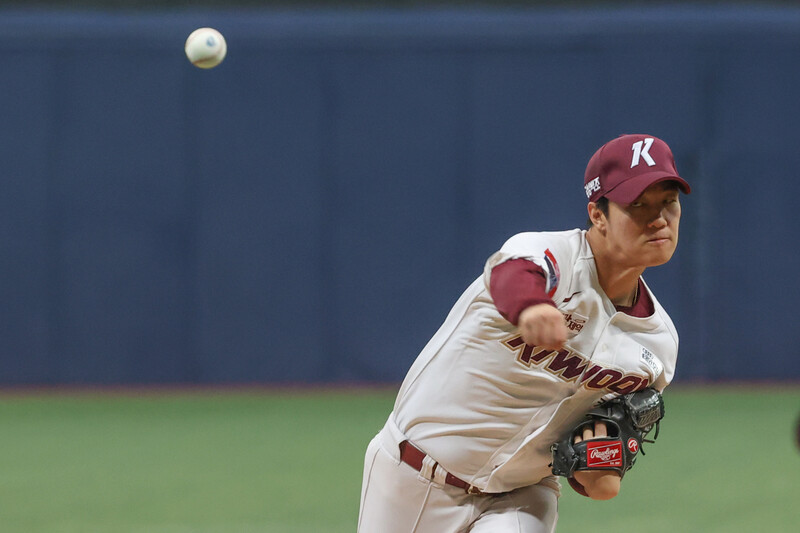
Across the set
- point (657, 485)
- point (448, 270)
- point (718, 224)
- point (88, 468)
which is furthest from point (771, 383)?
point (88, 468)

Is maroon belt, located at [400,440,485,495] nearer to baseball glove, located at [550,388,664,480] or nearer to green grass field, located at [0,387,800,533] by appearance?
baseball glove, located at [550,388,664,480]

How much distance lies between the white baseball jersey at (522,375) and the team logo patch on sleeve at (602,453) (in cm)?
14

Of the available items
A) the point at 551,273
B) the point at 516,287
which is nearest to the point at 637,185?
the point at 551,273

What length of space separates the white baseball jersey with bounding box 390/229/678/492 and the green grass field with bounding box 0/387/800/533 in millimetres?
2537

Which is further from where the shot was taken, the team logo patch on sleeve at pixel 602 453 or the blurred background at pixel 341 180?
the blurred background at pixel 341 180

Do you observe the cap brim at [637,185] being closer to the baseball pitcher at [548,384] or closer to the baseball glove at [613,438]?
the baseball pitcher at [548,384]

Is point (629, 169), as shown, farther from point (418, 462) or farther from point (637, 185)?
point (418, 462)

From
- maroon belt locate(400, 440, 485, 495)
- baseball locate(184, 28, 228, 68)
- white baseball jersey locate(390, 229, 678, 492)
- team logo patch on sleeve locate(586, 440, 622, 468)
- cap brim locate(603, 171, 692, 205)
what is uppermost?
baseball locate(184, 28, 228, 68)

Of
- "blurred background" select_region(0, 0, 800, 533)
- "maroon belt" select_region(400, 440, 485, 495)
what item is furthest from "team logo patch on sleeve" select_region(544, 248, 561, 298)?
"blurred background" select_region(0, 0, 800, 533)

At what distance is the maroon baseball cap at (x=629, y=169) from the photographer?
2.60 m

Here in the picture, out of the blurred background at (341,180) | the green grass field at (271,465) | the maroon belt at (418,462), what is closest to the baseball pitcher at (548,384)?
the maroon belt at (418,462)

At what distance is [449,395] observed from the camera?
2.91 metres

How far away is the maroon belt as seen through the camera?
9.79 ft

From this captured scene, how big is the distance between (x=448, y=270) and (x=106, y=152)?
344cm
